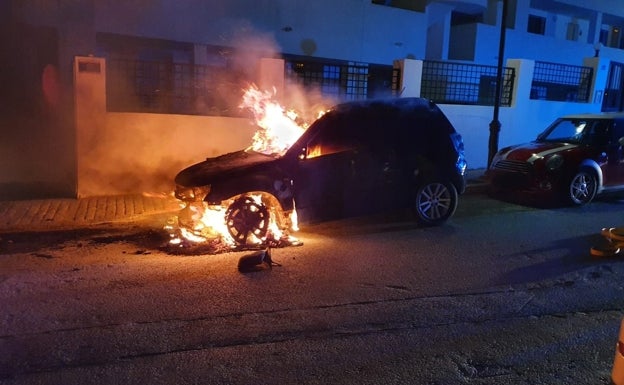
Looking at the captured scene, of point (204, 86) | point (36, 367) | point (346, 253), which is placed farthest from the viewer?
point (204, 86)

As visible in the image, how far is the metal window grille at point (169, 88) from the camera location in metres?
10.6

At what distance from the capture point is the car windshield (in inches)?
424

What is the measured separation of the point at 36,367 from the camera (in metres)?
3.79

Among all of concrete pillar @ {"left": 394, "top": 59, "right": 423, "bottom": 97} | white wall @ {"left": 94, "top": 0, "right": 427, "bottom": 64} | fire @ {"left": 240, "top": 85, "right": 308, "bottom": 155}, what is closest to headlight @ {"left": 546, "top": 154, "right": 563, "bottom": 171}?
concrete pillar @ {"left": 394, "top": 59, "right": 423, "bottom": 97}

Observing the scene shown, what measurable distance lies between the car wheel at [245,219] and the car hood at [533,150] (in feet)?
18.9

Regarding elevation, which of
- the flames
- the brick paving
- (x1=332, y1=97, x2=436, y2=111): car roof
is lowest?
the brick paving

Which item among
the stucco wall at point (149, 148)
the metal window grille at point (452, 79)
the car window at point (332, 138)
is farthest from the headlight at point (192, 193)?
the metal window grille at point (452, 79)

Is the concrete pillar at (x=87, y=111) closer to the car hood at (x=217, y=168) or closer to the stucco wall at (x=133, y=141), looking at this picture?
the stucco wall at (x=133, y=141)

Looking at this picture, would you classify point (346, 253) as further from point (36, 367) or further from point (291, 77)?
point (291, 77)

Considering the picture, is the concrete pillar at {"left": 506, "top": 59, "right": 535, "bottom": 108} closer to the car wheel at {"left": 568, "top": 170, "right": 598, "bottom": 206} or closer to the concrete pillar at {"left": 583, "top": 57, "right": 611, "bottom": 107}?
the concrete pillar at {"left": 583, "top": 57, "right": 611, "bottom": 107}

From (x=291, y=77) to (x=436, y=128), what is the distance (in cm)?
458

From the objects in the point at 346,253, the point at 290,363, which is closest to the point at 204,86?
the point at 346,253

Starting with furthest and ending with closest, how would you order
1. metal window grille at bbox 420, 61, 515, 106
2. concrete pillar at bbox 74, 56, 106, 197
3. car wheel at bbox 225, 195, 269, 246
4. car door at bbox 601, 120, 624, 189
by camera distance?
Answer: metal window grille at bbox 420, 61, 515, 106 < car door at bbox 601, 120, 624, 189 < concrete pillar at bbox 74, 56, 106, 197 < car wheel at bbox 225, 195, 269, 246

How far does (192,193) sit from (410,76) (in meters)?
7.18
